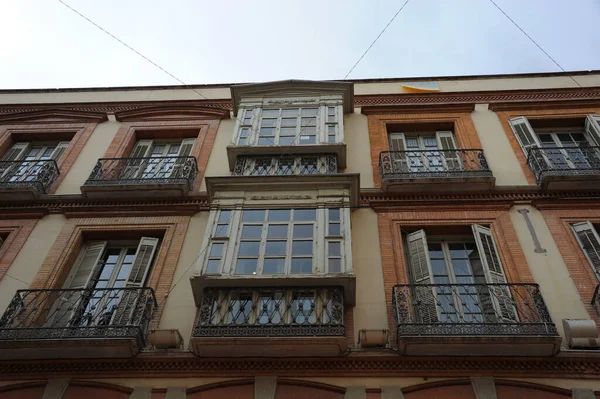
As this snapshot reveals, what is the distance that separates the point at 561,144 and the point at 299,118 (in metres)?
6.35

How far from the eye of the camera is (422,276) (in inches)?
340

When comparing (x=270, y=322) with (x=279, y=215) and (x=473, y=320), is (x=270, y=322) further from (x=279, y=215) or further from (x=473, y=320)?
(x=473, y=320)

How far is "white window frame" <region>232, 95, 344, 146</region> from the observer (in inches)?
445

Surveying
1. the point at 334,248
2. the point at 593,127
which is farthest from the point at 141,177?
the point at 593,127

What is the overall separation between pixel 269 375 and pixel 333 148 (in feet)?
17.4

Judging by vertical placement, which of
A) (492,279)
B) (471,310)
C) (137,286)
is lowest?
(471,310)

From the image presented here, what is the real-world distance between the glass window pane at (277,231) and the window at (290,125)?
9.31 ft

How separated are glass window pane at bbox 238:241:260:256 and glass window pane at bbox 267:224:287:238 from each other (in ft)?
0.99

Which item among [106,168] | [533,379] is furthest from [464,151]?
[106,168]

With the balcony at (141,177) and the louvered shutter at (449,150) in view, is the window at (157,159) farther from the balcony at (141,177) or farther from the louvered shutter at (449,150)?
the louvered shutter at (449,150)

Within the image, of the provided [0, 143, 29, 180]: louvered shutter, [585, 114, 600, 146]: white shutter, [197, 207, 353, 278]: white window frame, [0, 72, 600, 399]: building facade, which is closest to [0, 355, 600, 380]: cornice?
[0, 72, 600, 399]: building facade

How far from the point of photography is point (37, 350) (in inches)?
300

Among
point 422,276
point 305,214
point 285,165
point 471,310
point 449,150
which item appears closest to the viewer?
point 471,310

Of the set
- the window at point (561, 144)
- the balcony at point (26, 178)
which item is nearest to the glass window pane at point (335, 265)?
the window at point (561, 144)
